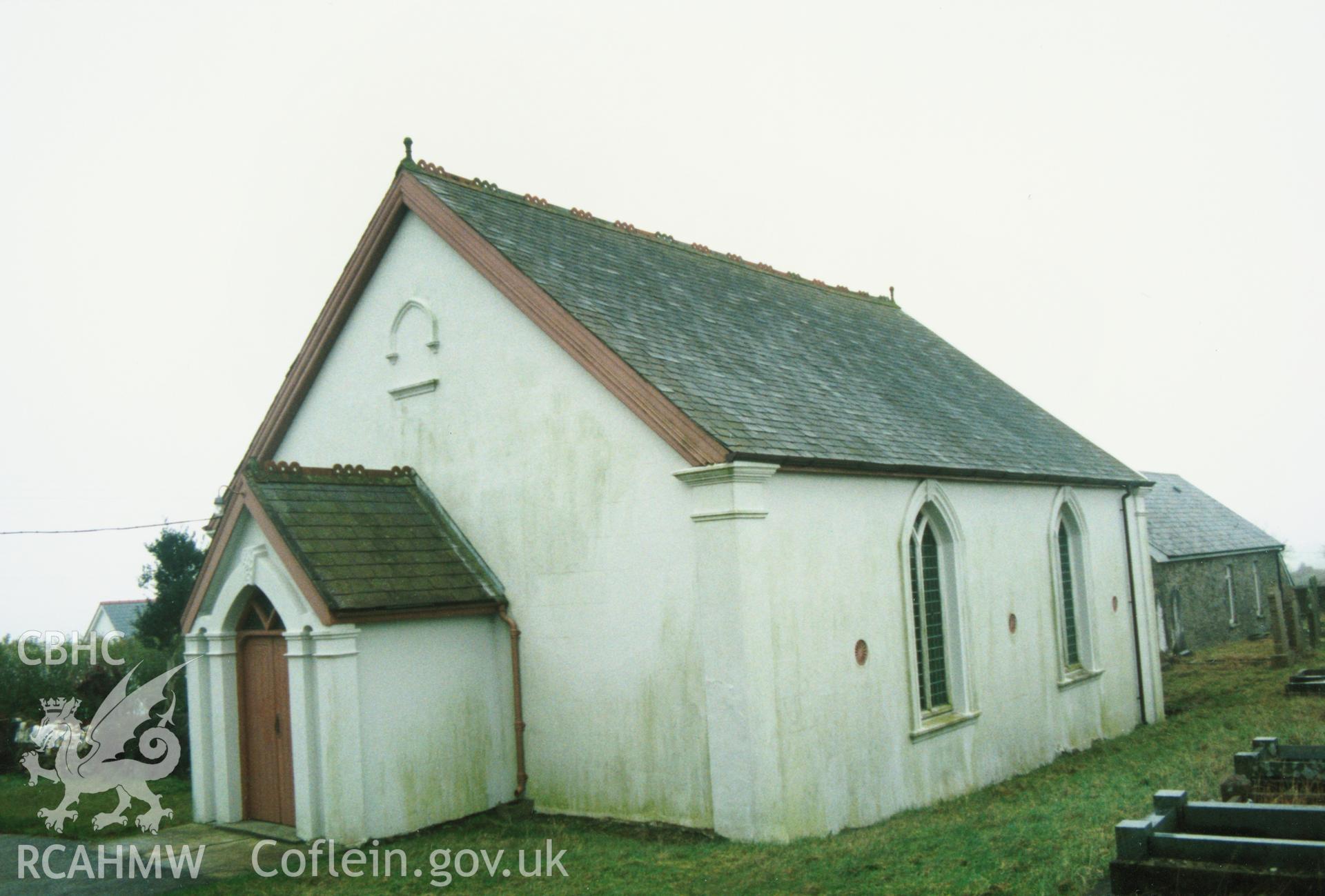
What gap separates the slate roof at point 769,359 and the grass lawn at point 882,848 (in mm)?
4411

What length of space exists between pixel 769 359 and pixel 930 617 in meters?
4.69

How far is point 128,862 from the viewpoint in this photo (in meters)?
12.5

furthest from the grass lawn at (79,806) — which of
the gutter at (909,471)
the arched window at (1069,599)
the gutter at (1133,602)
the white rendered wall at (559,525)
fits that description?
the gutter at (1133,602)

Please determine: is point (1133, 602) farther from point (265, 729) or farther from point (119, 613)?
point (119, 613)

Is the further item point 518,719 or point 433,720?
point 518,719

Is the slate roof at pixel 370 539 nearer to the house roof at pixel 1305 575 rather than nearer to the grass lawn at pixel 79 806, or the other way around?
the grass lawn at pixel 79 806

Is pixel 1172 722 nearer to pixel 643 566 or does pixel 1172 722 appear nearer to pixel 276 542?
pixel 643 566

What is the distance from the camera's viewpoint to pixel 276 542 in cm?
1327

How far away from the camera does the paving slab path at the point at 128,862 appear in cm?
1143

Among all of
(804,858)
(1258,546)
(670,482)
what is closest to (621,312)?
(670,482)

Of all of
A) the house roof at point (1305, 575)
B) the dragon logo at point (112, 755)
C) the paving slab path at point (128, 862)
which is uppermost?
the dragon logo at point (112, 755)

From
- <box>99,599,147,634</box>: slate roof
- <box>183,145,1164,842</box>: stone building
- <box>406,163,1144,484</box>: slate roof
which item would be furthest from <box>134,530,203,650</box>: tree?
<box>99,599,147,634</box>: slate roof

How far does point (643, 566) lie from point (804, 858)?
3.92 meters

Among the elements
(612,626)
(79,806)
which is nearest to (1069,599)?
(612,626)
